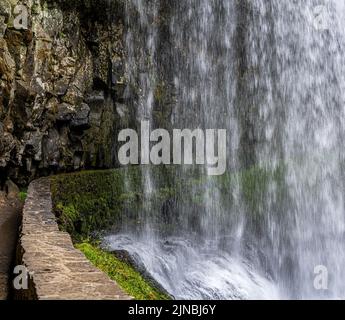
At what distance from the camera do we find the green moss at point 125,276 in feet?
18.5

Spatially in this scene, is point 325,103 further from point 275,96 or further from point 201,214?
point 201,214

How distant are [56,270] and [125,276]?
7.42ft

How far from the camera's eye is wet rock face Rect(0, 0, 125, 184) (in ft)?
29.9

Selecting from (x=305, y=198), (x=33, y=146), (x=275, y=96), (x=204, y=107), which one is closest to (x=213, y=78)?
(x=204, y=107)

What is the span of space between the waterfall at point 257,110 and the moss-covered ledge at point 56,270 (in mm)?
5604

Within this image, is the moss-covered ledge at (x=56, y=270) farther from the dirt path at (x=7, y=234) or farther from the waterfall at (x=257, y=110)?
the waterfall at (x=257, y=110)

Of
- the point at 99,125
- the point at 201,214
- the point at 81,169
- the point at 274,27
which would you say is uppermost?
the point at 274,27

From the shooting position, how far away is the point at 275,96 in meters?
13.5

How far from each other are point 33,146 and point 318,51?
8.78m
